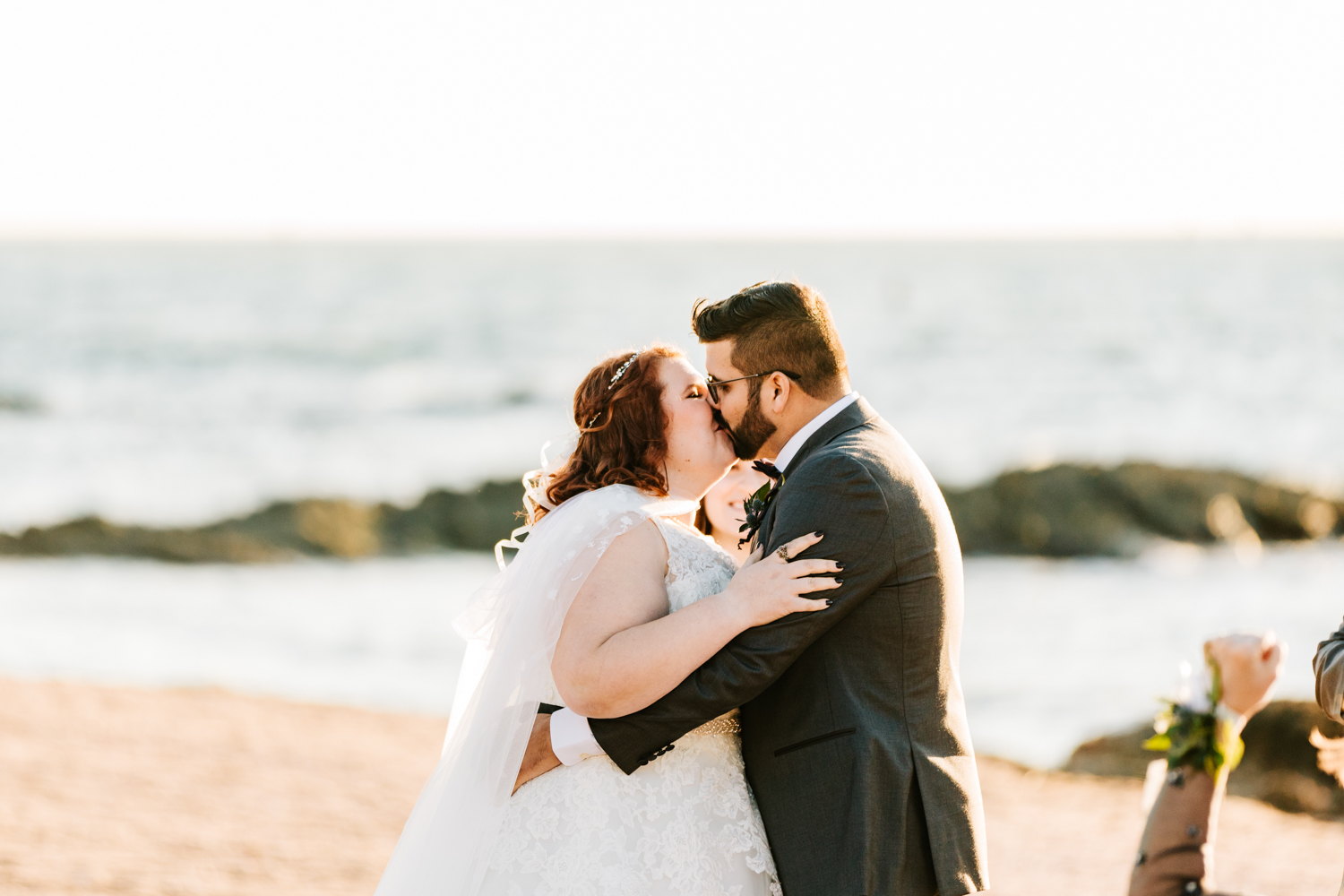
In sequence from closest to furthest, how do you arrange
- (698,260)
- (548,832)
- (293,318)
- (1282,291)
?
(548,832), (293,318), (1282,291), (698,260)

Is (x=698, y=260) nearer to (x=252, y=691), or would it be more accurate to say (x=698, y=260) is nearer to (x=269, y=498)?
(x=269, y=498)

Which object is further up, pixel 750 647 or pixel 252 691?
pixel 750 647

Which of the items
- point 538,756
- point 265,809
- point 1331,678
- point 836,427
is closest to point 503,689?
point 538,756

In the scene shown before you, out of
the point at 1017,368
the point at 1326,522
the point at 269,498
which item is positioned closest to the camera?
the point at 1326,522

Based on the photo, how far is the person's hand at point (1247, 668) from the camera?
3090 mm

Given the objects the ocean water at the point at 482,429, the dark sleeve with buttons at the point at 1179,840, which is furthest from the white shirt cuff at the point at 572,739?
the ocean water at the point at 482,429

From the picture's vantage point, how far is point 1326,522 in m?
17.7

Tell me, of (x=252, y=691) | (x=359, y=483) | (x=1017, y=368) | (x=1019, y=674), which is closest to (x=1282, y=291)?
(x=1017, y=368)

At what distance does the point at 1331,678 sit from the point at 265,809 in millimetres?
5731

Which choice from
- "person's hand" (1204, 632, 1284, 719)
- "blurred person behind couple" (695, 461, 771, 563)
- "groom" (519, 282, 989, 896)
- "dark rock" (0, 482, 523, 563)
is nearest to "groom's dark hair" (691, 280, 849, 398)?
"groom" (519, 282, 989, 896)

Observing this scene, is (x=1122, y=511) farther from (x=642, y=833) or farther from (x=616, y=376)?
(x=642, y=833)

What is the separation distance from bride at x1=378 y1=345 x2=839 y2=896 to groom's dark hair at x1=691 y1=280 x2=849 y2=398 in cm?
25

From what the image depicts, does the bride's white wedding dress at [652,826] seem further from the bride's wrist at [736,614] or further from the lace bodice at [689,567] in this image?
the bride's wrist at [736,614]

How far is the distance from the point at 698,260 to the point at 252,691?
96.8 metres
